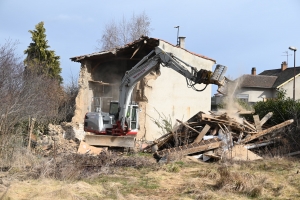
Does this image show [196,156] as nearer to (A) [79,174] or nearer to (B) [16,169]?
(A) [79,174]

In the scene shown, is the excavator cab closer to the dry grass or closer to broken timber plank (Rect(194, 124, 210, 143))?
broken timber plank (Rect(194, 124, 210, 143))

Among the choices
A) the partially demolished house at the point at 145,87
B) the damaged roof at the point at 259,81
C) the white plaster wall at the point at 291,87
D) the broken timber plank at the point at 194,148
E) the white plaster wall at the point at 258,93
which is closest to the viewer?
the broken timber plank at the point at 194,148

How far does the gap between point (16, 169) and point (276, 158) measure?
335 inches

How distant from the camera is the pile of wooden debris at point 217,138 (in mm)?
14330

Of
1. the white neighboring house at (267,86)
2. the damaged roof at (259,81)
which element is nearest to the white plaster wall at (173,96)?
the white neighboring house at (267,86)

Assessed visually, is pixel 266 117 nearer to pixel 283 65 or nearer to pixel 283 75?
pixel 283 75

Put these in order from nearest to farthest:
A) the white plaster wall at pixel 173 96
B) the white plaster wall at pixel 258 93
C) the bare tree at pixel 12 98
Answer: the bare tree at pixel 12 98 < the white plaster wall at pixel 173 96 < the white plaster wall at pixel 258 93

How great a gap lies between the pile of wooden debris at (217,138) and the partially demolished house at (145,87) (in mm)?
4567

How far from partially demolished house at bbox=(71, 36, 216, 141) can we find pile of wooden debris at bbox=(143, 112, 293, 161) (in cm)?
457

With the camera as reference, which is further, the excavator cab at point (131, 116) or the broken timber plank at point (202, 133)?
the excavator cab at point (131, 116)

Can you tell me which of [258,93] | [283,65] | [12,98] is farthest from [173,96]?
[283,65]

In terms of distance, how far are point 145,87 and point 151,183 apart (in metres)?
10.8

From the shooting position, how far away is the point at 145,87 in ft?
68.0

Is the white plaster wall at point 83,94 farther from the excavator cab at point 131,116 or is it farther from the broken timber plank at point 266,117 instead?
the broken timber plank at point 266,117
